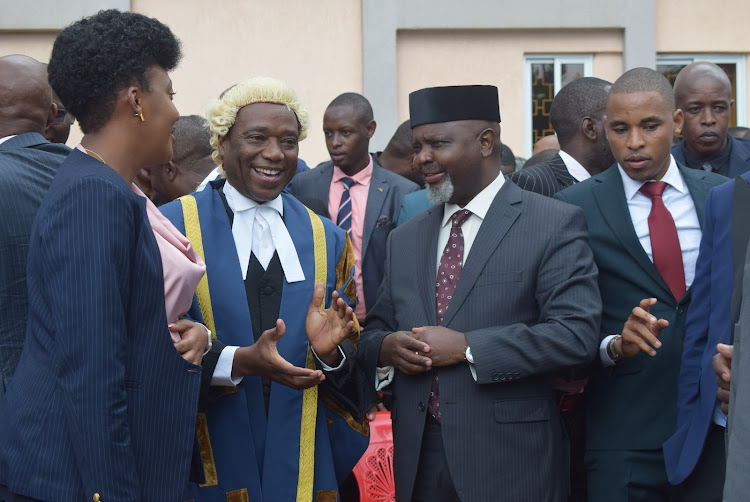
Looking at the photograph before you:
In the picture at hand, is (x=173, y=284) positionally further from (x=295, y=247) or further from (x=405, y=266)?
(x=405, y=266)

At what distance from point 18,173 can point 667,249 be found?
107 inches

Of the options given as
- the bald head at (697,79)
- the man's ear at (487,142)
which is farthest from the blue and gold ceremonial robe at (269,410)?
the bald head at (697,79)

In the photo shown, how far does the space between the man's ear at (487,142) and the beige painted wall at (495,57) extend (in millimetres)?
7220

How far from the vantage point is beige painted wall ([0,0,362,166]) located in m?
11.1

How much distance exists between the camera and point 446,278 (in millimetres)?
3986

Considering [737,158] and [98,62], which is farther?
[737,158]

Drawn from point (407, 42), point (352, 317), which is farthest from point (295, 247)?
point (407, 42)

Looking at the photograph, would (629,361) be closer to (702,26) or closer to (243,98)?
(243,98)

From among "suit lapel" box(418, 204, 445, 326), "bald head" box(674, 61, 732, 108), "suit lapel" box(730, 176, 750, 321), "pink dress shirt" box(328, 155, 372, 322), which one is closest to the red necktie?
"suit lapel" box(730, 176, 750, 321)

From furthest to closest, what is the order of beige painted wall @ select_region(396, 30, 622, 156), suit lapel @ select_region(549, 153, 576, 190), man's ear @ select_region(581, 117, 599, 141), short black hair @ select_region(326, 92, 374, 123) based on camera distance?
beige painted wall @ select_region(396, 30, 622, 156), short black hair @ select_region(326, 92, 374, 123), man's ear @ select_region(581, 117, 599, 141), suit lapel @ select_region(549, 153, 576, 190)

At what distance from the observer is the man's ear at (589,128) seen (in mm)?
5445

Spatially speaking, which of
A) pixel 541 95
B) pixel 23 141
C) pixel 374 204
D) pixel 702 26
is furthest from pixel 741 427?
pixel 702 26

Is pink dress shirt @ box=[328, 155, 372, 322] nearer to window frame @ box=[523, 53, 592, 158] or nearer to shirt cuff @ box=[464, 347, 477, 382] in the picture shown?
shirt cuff @ box=[464, 347, 477, 382]

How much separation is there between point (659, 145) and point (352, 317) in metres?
1.68
